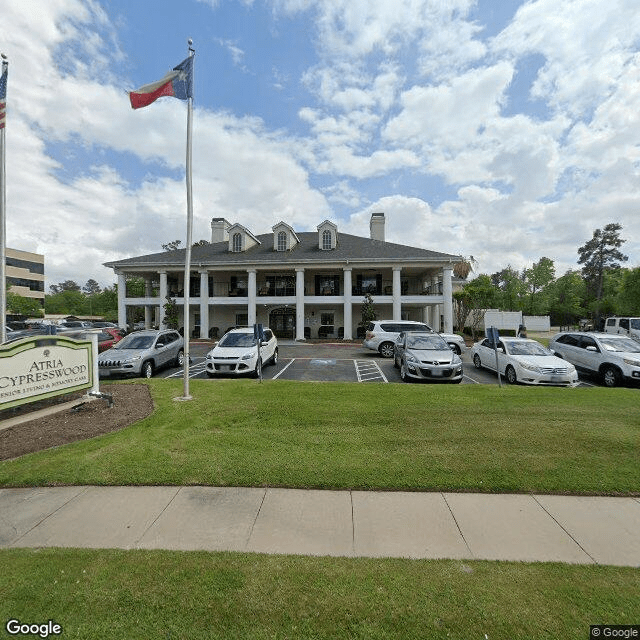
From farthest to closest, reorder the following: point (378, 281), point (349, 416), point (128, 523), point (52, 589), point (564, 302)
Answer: point (564, 302) → point (378, 281) → point (349, 416) → point (128, 523) → point (52, 589)

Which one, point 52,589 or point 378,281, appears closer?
point 52,589

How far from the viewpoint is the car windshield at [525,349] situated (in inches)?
440

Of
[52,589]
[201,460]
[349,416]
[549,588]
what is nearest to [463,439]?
[349,416]

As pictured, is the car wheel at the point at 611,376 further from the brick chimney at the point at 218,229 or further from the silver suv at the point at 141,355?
the brick chimney at the point at 218,229

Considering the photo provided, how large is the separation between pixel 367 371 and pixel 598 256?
57870 millimetres

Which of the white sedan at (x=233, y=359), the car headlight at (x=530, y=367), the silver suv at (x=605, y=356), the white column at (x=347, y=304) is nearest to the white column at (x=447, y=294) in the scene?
the white column at (x=347, y=304)

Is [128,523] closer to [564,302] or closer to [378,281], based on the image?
[378,281]

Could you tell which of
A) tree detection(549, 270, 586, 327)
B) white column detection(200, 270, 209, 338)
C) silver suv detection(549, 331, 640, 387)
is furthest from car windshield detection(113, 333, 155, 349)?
tree detection(549, 270, 586, 327)

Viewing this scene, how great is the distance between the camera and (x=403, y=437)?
221 inches

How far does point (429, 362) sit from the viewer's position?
10.6 metres

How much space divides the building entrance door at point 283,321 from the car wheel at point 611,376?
20899mm

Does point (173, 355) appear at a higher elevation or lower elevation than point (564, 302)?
lower

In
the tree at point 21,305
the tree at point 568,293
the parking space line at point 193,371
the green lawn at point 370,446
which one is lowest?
the parking space line at point 193,371

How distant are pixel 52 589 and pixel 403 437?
461cm
